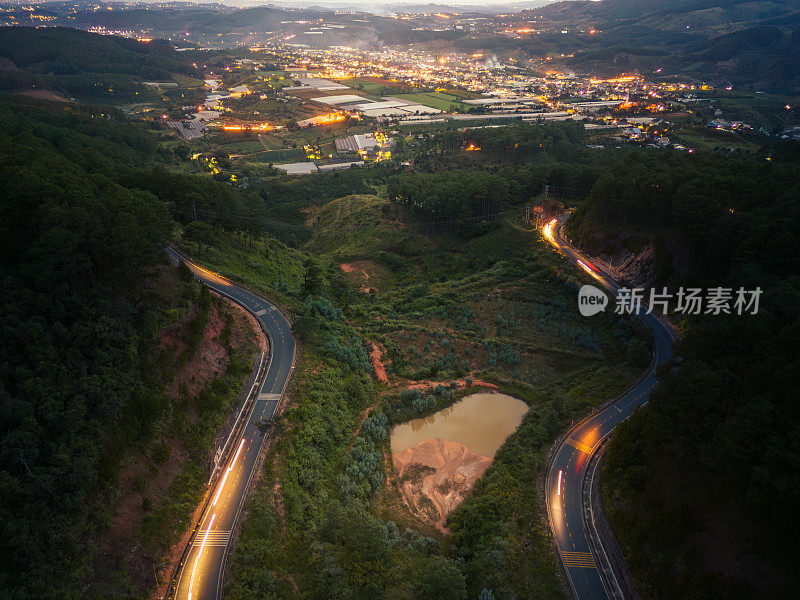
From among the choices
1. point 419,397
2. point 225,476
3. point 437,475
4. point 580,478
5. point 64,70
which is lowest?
point 437,475

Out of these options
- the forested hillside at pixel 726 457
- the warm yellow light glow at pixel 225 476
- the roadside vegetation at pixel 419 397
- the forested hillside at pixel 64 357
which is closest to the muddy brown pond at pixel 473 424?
the roadside vegetation at pixel 419 397

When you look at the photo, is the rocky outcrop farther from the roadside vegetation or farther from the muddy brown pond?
the muddy brown pond

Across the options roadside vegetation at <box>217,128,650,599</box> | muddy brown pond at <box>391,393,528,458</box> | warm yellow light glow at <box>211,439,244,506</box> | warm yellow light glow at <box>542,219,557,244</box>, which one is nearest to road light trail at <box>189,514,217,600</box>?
warm yellow light glow at <box>211,439,244,506</box>

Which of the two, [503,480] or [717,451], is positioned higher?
[717,451]

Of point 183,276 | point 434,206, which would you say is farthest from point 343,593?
point 434,206

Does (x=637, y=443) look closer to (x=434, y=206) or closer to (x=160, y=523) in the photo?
(x=160, y=523)

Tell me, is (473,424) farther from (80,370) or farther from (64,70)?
(64,70)

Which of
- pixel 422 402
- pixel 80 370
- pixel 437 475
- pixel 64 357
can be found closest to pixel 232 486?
pixel 80 370
